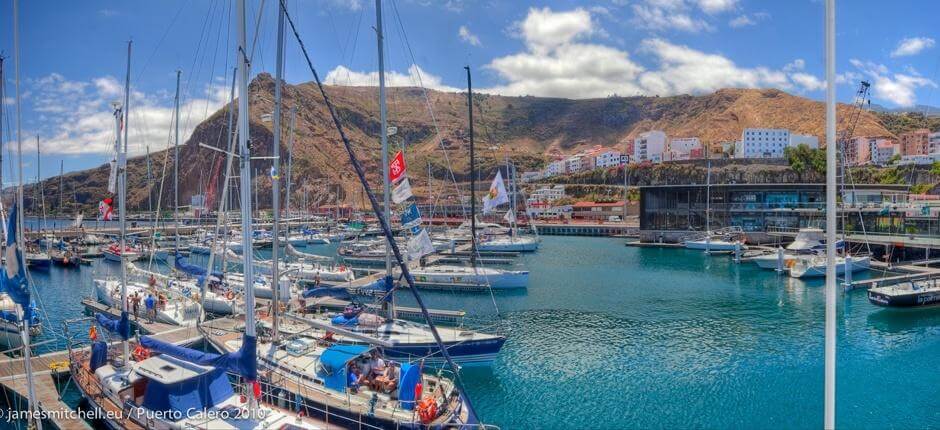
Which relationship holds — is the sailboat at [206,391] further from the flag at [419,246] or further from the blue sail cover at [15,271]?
the flag at [419,246]

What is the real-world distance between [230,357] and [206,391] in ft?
Answer: 3.55

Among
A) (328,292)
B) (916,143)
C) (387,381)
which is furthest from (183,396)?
(916,143)

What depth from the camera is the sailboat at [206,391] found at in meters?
14.1

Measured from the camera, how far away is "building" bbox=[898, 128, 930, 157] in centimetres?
16738

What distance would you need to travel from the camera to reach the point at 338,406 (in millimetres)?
16969

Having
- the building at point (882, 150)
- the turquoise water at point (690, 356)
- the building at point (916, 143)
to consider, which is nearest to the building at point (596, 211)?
the turquoise water at point (690, 356)

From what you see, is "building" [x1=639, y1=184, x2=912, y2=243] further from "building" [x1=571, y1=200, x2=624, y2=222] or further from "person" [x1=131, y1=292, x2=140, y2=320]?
"person" [x1=131, y1=292, x2=140, y2=320]

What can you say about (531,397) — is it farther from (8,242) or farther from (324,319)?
(8,242)

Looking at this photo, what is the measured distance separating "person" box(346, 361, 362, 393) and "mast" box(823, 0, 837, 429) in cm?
1352

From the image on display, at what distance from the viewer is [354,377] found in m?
18.2

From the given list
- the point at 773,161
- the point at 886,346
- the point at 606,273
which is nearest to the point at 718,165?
the point at 773,161

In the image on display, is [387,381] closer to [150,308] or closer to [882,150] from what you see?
[150,308]

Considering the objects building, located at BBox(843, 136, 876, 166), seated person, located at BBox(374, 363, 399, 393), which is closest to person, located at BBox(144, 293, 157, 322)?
seated person, located at BBox(374, 363, 399, 393)

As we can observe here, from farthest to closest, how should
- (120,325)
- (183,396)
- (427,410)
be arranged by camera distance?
(120,325) → (427,410) → (183,396)
